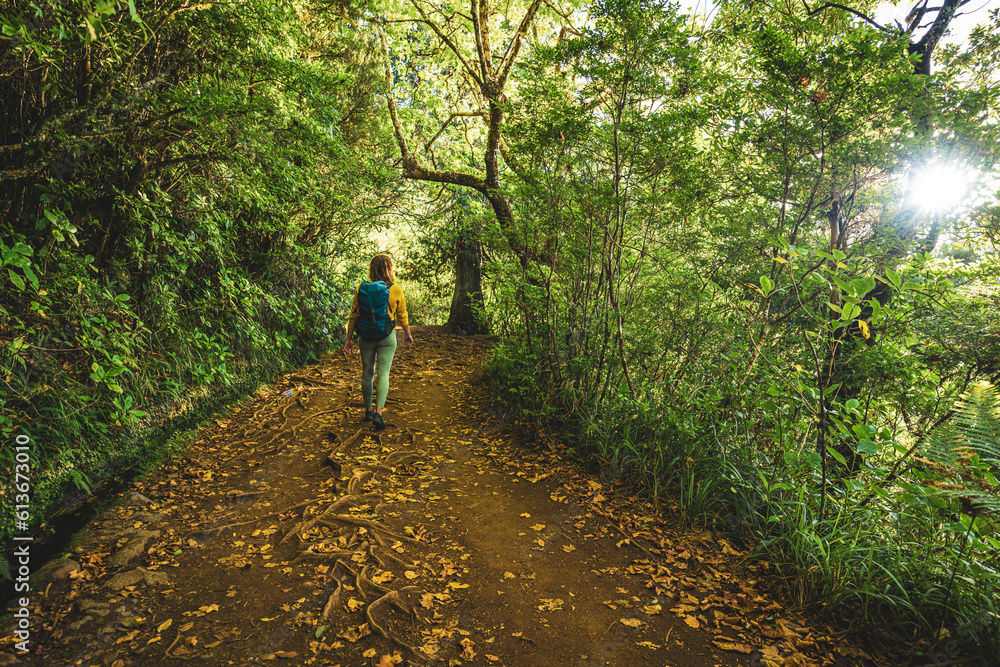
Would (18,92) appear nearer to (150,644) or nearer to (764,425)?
(150,644)

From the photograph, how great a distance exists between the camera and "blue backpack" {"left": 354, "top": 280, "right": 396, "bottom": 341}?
5238 millimetres

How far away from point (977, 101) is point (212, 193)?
8.19m

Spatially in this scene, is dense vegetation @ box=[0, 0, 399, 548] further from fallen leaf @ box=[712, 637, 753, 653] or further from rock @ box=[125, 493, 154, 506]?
fallen leaf @ box=[712, 637, 753, 653]

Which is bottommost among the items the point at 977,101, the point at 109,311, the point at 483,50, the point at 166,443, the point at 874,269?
the point at 166,443

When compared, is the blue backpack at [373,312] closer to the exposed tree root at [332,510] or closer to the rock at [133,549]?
the exposed tree root at [332,510]

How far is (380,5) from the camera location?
852 centimetres

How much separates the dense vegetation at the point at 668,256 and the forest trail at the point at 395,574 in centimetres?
56

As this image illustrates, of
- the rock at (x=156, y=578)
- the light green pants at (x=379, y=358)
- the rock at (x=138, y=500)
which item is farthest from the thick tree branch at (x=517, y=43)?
the rock at (x=156, y=578)

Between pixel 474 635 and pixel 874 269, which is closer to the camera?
pixel 474 635

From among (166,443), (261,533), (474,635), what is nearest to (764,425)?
(474,635)

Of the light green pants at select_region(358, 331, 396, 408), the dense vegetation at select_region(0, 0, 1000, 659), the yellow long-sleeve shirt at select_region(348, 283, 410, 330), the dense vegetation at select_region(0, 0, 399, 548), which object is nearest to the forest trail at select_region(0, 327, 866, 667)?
the dense vegetation at select_region(0, 0, 1000, 659)

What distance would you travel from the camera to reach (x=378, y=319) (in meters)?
5.32

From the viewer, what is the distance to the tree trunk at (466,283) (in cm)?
1127

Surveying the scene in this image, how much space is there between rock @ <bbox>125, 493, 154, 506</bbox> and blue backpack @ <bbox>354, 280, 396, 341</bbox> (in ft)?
8.55
